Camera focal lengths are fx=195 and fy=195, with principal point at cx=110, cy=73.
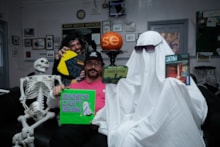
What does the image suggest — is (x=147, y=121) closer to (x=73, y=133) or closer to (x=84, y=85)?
(x=73, y=133)

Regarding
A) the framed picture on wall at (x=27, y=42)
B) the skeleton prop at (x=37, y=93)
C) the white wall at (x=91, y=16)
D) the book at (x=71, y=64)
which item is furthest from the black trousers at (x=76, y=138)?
the framed picture on wall at (x=27, y=42)

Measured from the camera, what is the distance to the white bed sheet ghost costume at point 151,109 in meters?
1.18

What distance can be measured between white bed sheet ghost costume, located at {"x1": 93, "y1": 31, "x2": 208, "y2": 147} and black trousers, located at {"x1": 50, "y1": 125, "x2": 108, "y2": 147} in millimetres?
84

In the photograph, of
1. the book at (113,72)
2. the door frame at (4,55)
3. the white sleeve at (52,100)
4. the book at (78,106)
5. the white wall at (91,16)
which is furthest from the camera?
the door frame at (4,55)

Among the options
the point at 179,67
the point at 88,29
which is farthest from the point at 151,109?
the point at 88,29

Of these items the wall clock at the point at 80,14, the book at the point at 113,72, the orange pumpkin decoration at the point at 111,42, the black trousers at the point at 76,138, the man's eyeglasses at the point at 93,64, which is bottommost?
the black trousers at the point at 76,138

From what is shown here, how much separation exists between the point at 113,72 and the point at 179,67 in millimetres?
445

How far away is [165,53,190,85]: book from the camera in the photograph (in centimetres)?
111

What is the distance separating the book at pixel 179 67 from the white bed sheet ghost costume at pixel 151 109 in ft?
0.10

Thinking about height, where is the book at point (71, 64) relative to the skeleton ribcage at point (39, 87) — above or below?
above

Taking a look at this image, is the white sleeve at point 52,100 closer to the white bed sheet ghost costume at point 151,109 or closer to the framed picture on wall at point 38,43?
the white bed sheet ghost costume at point 151,109

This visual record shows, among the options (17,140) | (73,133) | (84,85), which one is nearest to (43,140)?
(17,140)

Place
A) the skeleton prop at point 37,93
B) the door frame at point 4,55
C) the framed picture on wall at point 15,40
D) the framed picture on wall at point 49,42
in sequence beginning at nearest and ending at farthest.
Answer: the skeleton prop at point 37,93 → the door frame at point 4,55 → the framed picture on wall at point 15,40 → the framed picture on wall at point 49,42

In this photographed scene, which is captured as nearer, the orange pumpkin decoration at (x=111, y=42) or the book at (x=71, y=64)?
the orange pumpkin decoration at (x=111, y=42)
